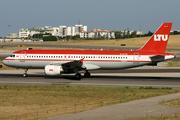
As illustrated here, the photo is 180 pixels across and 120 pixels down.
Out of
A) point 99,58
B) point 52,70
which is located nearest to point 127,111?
point 52,70

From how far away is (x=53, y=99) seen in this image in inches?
889

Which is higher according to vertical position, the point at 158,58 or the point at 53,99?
the point at 158,58

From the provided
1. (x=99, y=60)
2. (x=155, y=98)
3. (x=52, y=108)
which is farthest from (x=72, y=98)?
(x=99, y=60)

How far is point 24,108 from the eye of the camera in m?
19.3

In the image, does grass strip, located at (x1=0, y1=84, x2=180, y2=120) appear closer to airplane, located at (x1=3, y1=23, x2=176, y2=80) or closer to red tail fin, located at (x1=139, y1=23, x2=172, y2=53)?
airplane, located at (x1=3, y1=23, x2=176, y2=80)

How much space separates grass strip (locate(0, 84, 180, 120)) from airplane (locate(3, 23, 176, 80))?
9.23 meters

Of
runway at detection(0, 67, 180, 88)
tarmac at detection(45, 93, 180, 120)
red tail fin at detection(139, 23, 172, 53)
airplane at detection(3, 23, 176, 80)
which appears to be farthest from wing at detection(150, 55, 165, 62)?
tarmac at detection(45, 93, 180, 120)

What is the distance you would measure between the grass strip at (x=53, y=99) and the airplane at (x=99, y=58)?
9228 millimetres

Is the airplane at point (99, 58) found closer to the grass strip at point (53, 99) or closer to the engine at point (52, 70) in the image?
the engine at point (52, 70)

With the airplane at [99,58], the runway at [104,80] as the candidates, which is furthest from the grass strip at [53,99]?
the airplane at [99,58]

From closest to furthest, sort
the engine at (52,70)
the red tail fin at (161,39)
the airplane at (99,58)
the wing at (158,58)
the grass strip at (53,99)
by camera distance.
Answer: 1. the grass strip at (53,99)
2. the engine at (52,70)
3. the wing at (158,58)
4. the airplane at (99,58)
5. the red tail fin at (161,39)

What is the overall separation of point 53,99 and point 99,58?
52.1 ft

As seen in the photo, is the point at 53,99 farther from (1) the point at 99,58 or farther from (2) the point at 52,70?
(1) the point at 99,58

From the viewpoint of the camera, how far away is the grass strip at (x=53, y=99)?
717 inches
